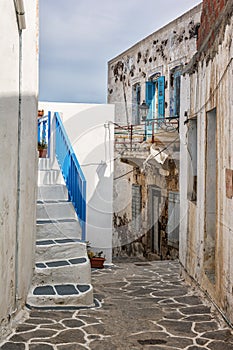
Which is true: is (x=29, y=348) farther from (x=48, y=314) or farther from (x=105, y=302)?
(x=105, y=302)

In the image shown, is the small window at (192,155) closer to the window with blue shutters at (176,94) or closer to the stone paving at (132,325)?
the stone paving at (132,325)

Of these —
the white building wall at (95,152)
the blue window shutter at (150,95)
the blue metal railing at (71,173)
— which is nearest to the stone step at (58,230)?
the blue metal railing at (71,173)

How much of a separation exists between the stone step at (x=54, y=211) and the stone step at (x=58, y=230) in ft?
1.08

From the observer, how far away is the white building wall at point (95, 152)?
38.1 feet

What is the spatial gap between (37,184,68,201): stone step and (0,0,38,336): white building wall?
2.38 meters

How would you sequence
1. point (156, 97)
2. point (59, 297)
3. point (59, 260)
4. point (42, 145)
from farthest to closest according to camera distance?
1. point (156, 97)
2. point (42, 145)
3. point (59, 260)
4. point (59, 297)

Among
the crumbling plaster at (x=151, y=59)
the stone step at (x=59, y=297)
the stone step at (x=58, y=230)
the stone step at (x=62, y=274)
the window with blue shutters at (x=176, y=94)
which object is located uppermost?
the crumbling plaster at (x=151, y=59)

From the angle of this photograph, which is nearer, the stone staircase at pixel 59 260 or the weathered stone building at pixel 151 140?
the stone staircase at pixel 59 260

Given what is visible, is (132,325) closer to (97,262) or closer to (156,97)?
(97,262)

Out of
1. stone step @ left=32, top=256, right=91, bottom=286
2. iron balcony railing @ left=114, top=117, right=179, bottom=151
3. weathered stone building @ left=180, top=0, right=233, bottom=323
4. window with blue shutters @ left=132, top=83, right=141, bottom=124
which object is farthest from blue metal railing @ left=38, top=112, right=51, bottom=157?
window with blue shutters @ left=132, top=83, right=141, bottom=124

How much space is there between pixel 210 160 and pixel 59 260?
292 centimetres

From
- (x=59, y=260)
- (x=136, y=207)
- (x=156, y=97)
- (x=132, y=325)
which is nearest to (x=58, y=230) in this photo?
(x=59, y=260)

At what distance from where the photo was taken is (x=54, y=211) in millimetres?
8867

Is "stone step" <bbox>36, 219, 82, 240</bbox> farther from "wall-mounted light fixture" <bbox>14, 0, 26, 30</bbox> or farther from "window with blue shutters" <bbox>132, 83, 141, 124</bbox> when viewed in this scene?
"window with blue shutters" <bbox>132, 83, 141, 124</bbox>
